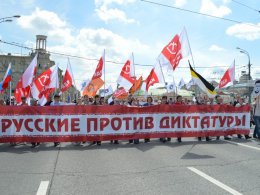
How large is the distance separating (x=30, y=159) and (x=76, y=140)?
3.09 m

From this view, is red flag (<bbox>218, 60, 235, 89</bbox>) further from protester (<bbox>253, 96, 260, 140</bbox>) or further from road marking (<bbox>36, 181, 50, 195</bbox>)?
road marking (<bbox>36, 181, 50, 195</bbox>)

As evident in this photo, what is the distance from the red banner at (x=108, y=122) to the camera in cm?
1228

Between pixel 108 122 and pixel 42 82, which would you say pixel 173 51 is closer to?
pixel 108 122

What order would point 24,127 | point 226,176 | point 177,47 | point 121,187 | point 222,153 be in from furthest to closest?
1. point 177,47
2. point 24,127
3. point 222,153
4. point 226,176
5. point 121,187

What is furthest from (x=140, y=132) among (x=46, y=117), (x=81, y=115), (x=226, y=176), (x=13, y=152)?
(x=226, y=176)

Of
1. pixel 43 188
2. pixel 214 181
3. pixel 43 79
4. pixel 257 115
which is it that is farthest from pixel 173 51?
pixel 43 188

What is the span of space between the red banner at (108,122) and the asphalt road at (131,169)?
0.64 meters

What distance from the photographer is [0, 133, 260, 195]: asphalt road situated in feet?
20.5

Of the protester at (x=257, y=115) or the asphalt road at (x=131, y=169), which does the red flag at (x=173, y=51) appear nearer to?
the protester at (x=257, y=115)

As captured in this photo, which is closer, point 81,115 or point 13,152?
point 13,152

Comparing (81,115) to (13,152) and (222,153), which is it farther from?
(222,153)

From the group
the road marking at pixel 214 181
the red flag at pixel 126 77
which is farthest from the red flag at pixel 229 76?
the road marking at pixel 214 181

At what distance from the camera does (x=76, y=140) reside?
12.4 m

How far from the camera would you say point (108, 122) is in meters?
12.7
